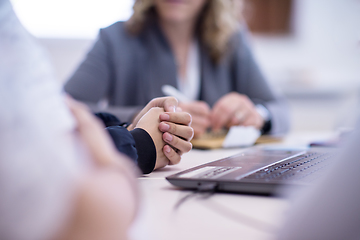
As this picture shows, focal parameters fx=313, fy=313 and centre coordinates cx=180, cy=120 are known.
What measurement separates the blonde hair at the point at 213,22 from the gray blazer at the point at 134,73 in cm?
3

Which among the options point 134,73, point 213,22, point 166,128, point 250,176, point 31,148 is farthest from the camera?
point 213,22

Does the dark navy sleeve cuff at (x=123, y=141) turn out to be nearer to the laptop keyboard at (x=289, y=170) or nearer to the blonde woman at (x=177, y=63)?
the laptop keyboard at (x=289, y=170)

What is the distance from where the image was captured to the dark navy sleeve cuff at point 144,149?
45 cm

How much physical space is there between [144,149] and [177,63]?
81 centimetres

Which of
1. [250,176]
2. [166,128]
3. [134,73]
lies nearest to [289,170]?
[250,176]

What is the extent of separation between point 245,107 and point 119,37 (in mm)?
553

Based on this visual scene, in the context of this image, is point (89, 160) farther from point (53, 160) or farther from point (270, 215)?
point (270, 215)

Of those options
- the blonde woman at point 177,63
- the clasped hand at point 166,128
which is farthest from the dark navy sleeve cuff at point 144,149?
the blonde woman at point 177,63

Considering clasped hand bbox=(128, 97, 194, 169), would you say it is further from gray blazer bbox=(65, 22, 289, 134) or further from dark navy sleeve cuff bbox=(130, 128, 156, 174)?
gray blazer bbox=(65, 22, 289, 134)

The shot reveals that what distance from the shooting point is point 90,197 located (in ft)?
0.67

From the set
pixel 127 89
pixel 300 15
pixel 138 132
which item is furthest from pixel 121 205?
pixel 300 15

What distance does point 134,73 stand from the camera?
117 cm

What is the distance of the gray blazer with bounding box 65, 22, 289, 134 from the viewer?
110 cm

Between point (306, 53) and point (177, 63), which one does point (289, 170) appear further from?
point (306, 53)
